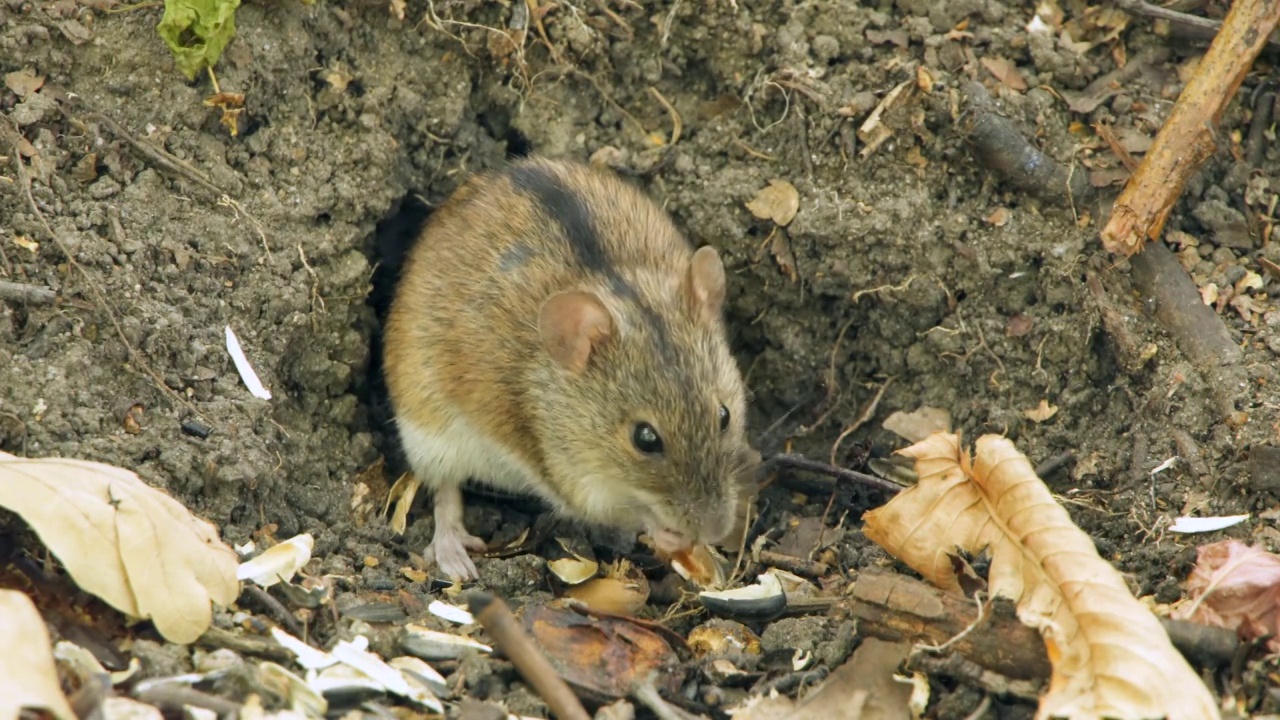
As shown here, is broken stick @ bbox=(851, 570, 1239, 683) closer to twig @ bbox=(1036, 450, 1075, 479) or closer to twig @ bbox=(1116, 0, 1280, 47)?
twig @ bbox=(1036, 450, 1075, 479)

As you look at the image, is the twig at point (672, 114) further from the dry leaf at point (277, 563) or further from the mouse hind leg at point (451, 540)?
the dry leaf at point (277, 563)

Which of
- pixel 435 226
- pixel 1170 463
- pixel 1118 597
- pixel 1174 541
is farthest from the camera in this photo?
pixel 435 226

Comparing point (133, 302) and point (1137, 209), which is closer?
point (133, 302)

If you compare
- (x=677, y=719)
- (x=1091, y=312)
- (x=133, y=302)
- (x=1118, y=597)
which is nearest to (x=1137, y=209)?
(x=1091, y=312)

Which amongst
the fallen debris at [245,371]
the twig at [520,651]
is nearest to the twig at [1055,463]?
the twig at [520,651]

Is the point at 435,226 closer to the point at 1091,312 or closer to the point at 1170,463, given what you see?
the point at 1091,312

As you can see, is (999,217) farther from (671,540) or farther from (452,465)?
(452,465)
